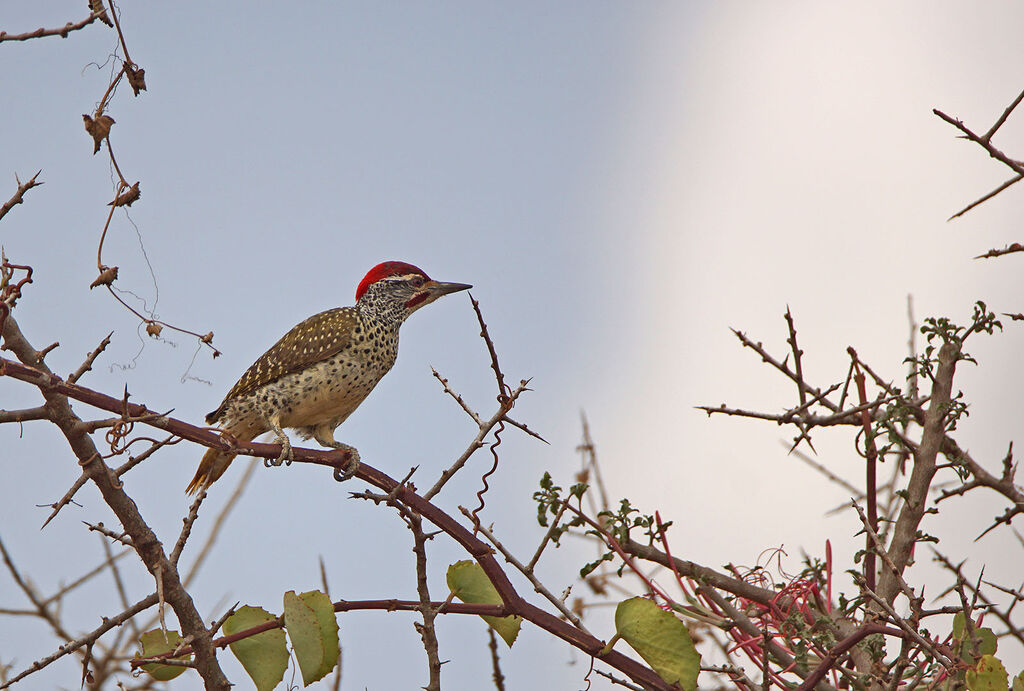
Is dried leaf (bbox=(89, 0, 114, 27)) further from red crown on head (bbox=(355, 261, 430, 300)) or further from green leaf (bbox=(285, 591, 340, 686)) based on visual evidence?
red crown on head (bbox=(355, 261, 430, 300))

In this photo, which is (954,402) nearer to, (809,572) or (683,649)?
(809,572)

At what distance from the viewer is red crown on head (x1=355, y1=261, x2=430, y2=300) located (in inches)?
181

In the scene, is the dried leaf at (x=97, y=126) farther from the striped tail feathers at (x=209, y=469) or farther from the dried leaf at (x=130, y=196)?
the striped tail feathers at (x=209, y=469)

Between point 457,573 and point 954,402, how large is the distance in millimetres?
1249

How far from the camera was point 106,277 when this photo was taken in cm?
195

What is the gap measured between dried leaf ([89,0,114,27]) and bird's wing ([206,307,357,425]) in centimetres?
204

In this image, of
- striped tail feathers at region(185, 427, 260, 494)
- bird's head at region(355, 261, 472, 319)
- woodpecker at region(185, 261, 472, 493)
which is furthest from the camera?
bird's head at region(355, 261, 472, 319)

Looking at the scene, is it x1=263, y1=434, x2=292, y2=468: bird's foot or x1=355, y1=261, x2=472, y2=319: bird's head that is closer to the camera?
x1=263, y1=434, x2=292, y2=468: bird's foot

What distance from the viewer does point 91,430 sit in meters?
1.67

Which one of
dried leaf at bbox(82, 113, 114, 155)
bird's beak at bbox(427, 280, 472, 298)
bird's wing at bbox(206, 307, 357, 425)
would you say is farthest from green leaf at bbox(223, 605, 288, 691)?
bird's beak at bbox(427, 280, 472, 298)

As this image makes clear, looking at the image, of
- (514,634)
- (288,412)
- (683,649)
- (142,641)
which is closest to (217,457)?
(288,412)

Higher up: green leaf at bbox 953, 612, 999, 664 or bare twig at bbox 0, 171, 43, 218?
bare twig at bbox 0, 171, 43, 218

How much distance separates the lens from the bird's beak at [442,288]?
14.8 feet

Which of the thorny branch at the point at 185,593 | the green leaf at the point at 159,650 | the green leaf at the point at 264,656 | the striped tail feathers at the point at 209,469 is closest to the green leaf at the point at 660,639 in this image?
the thorny branch at the point at 185,593
